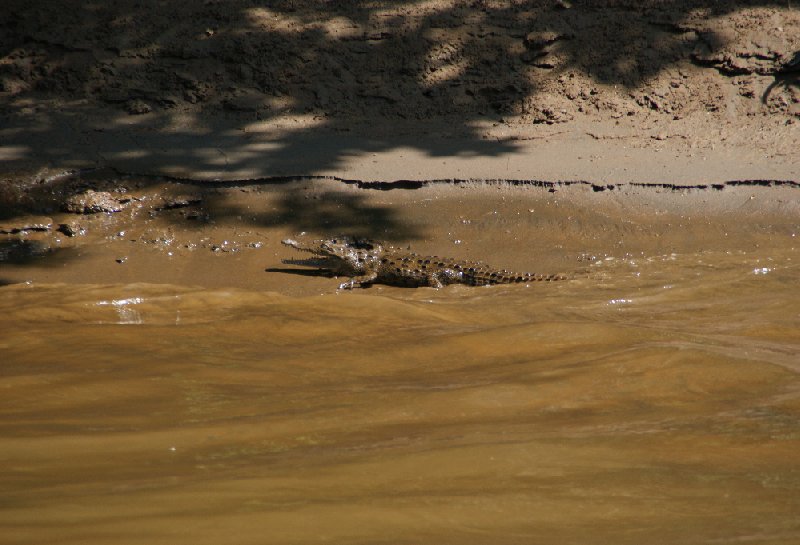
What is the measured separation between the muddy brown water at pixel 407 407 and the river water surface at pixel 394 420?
0.04 ft

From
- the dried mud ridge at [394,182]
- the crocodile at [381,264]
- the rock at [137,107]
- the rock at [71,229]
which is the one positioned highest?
the rock at [137,107]

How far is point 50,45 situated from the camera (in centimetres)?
978

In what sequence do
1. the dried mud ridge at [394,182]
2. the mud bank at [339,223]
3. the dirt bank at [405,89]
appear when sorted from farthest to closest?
the dirt bank at [405,89] → the dried mud ridge at [394,182] → the mud bank at [339,223]

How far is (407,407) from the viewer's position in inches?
118

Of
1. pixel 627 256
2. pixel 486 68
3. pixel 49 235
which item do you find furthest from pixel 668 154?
pixel 49 235

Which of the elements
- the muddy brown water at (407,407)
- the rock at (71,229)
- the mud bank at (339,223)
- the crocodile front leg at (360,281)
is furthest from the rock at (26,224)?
the crocodile front leg at (360,281)

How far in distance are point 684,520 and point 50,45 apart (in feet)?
31.9

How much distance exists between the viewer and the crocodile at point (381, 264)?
20.9 feet

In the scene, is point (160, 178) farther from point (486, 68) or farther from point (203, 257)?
point (486, 68)

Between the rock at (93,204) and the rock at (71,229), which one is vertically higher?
the rock at (93,204)

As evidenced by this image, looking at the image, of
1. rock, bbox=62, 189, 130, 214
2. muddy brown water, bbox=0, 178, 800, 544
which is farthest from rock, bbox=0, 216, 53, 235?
muddy brown water, bbox=0, 178, 800, 544

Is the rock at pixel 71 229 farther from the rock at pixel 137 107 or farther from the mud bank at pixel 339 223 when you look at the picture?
the rock at pixel 137 107

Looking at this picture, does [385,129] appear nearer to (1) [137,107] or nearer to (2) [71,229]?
(1) [137,107]

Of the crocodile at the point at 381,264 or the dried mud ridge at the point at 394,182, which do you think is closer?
the crocodile at the point at 381,264
